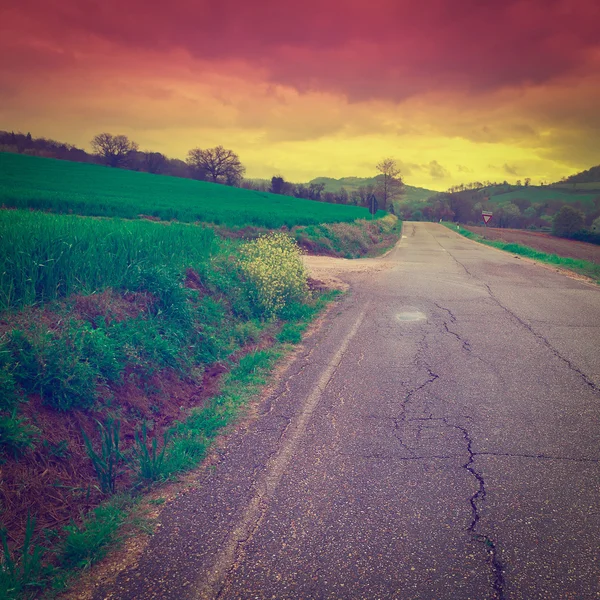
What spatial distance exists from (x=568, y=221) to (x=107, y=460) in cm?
6458

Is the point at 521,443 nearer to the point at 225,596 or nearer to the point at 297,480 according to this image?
the point at 297,480

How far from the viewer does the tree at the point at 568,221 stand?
176ft

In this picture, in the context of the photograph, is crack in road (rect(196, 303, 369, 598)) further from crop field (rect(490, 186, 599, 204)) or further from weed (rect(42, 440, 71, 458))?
crop field (rect(490, 186, 599, 204))

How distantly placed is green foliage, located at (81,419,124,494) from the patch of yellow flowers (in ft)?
15.9

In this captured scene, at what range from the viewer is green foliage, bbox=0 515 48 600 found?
7.36 feet

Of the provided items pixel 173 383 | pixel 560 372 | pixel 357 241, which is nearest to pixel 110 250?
pixel 173 383

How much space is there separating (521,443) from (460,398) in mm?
1007

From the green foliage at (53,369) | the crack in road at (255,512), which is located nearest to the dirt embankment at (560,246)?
the crack in road at (255,512)

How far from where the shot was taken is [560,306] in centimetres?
962

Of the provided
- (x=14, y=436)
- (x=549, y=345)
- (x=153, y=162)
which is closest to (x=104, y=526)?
(x=14, y=436)

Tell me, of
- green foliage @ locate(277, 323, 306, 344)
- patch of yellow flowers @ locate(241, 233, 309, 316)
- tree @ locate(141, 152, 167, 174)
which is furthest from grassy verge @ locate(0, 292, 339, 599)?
tree @ locate(141, 152, 167, 174)

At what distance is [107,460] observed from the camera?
135 inches

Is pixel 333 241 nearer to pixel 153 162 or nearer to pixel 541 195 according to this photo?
pixel 153 162

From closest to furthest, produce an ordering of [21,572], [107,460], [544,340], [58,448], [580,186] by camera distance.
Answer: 1. [21,572]
2. [58,448]
3. [107,460]
4. [544,340]
5. [580,186]
